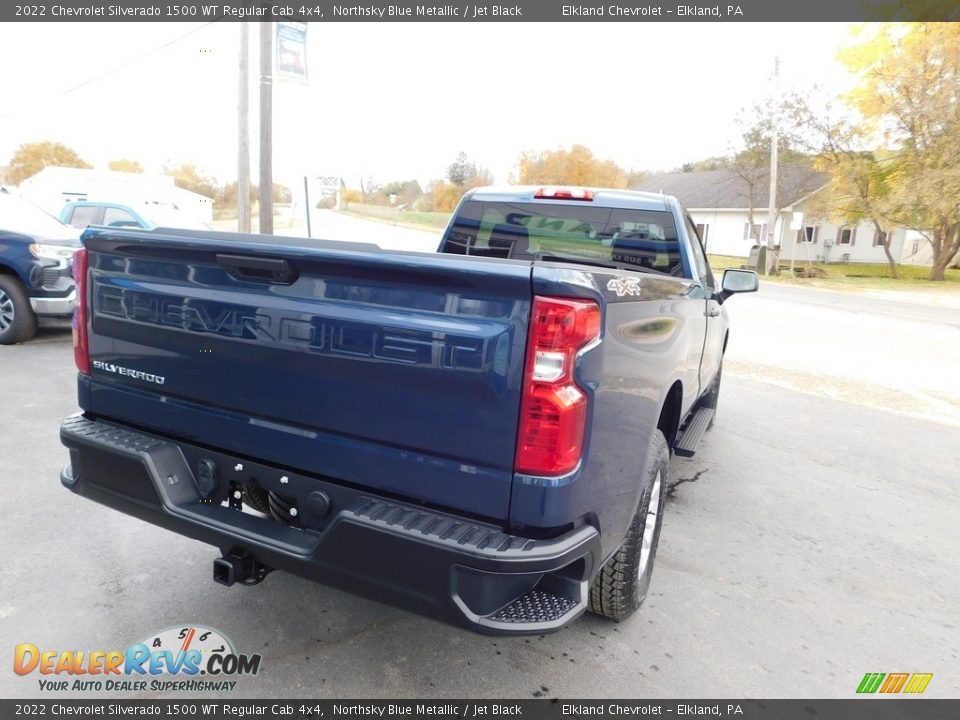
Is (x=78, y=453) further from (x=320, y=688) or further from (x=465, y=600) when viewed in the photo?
(x=465, y=600)

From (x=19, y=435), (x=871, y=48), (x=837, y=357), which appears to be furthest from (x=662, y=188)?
(x=19, y=435)

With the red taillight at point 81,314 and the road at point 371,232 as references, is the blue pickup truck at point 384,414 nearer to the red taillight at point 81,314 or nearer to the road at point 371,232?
the red taillight at point 81,314

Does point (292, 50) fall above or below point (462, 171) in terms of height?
below

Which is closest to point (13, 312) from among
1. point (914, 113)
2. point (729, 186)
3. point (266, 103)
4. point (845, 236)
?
point (266, 103)

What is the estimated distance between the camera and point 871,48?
101 ft

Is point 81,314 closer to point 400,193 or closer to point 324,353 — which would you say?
point 324,353

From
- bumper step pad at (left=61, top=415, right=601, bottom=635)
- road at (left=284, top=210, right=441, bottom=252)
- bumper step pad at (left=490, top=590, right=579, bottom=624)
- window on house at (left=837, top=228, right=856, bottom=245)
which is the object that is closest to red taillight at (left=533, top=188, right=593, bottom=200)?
bumper step pad at (left=61, top=415, right=601, bottom=635)

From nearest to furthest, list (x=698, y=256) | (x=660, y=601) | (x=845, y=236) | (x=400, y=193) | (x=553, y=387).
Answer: (x=553, y=387) → (x=660, y=601) → (x=698, y=256) → (x=400, y=193) → (x=845, y=236)

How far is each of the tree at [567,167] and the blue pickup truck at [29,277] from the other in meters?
43.3

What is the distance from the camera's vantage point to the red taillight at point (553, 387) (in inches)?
75.5

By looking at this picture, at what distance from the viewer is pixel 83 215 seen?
38.2 feet

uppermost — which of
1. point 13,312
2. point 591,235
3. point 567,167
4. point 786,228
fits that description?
point 567,167

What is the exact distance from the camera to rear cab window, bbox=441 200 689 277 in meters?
4.20

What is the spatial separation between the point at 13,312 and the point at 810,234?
155ft
